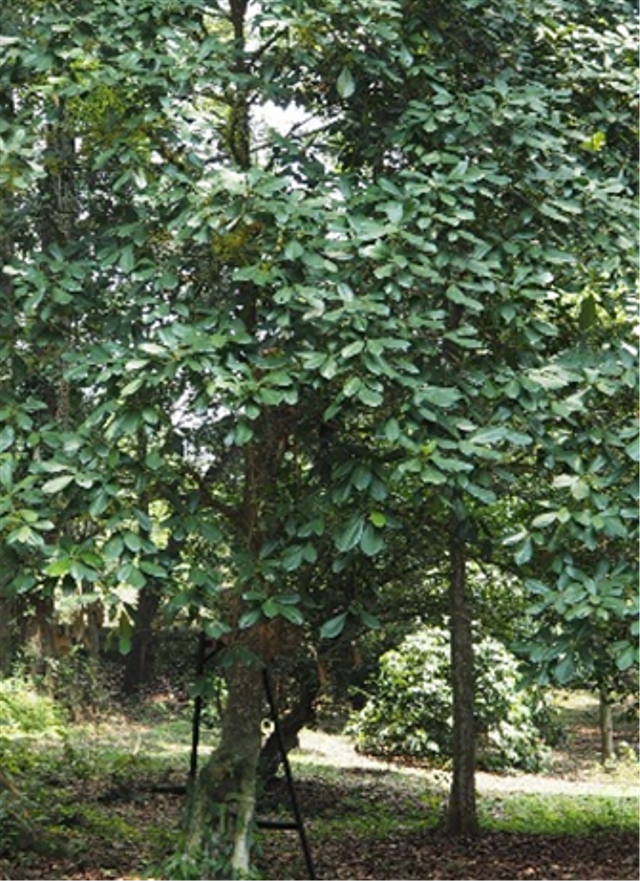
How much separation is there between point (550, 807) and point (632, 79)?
701 cm

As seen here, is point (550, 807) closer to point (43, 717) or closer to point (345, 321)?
point (43, 717)

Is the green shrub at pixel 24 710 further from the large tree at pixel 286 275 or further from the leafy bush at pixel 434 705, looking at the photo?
the large tree at pixel 286 275

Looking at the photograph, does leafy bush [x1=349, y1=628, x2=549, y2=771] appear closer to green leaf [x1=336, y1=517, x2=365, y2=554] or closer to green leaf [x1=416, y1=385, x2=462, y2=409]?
green leaf [x1=336, y1=517, x2=365, y2=554]

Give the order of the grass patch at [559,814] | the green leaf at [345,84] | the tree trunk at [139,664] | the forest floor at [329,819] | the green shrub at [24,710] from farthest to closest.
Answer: the tree trunk at [139,664] → the green shrub at [24,710] → the grass patch at [559,814] → the forest floor at [329,819] → the green leaf at [345,84]

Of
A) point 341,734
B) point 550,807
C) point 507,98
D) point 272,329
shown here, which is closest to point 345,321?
point 272,329

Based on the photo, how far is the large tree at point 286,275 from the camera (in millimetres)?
3791

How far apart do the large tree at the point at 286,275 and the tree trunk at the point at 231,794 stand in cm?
2

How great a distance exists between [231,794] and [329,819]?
3710 millimetres

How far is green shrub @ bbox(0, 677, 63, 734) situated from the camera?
37.0ft

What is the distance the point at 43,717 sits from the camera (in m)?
11.7

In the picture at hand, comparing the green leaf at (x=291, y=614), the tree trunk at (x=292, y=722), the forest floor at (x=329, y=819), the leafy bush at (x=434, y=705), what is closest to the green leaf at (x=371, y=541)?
the green leaf at (x=291, y=614)

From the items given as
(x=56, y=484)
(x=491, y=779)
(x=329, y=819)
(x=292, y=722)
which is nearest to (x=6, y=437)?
(x=56, y=484)

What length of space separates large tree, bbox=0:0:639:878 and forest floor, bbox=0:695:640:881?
1421 millimetres

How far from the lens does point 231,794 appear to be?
5.20 meters
